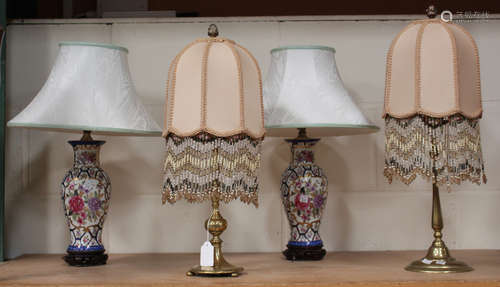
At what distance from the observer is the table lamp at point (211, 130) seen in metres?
1.33

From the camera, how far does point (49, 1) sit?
1946 mm

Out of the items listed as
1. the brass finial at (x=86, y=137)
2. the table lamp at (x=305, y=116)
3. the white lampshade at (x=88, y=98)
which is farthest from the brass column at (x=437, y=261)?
the brass finial at (x=86, y=137)

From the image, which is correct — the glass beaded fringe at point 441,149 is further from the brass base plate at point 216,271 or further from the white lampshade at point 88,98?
the white lampshade at point 88,98

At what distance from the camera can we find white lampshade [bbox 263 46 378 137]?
1541 millimetres

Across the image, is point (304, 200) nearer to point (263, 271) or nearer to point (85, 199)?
point (263, 271)

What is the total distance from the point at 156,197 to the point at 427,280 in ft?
2.82

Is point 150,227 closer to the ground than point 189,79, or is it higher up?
closer to the ground

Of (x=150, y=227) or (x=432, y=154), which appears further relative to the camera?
(x=150, y=227)

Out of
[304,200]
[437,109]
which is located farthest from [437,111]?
[304,200]

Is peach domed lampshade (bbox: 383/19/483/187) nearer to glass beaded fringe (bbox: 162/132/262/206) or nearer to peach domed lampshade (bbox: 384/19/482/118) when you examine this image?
peach domed lampshade (bbox: 384/19/482/118)

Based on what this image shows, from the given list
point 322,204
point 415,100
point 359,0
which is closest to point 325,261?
point 322,204

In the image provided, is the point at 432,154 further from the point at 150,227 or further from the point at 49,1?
the point at 49,1

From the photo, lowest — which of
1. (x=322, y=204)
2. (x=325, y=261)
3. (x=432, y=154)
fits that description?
(x=325, y=261)

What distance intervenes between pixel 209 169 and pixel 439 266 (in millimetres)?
545
